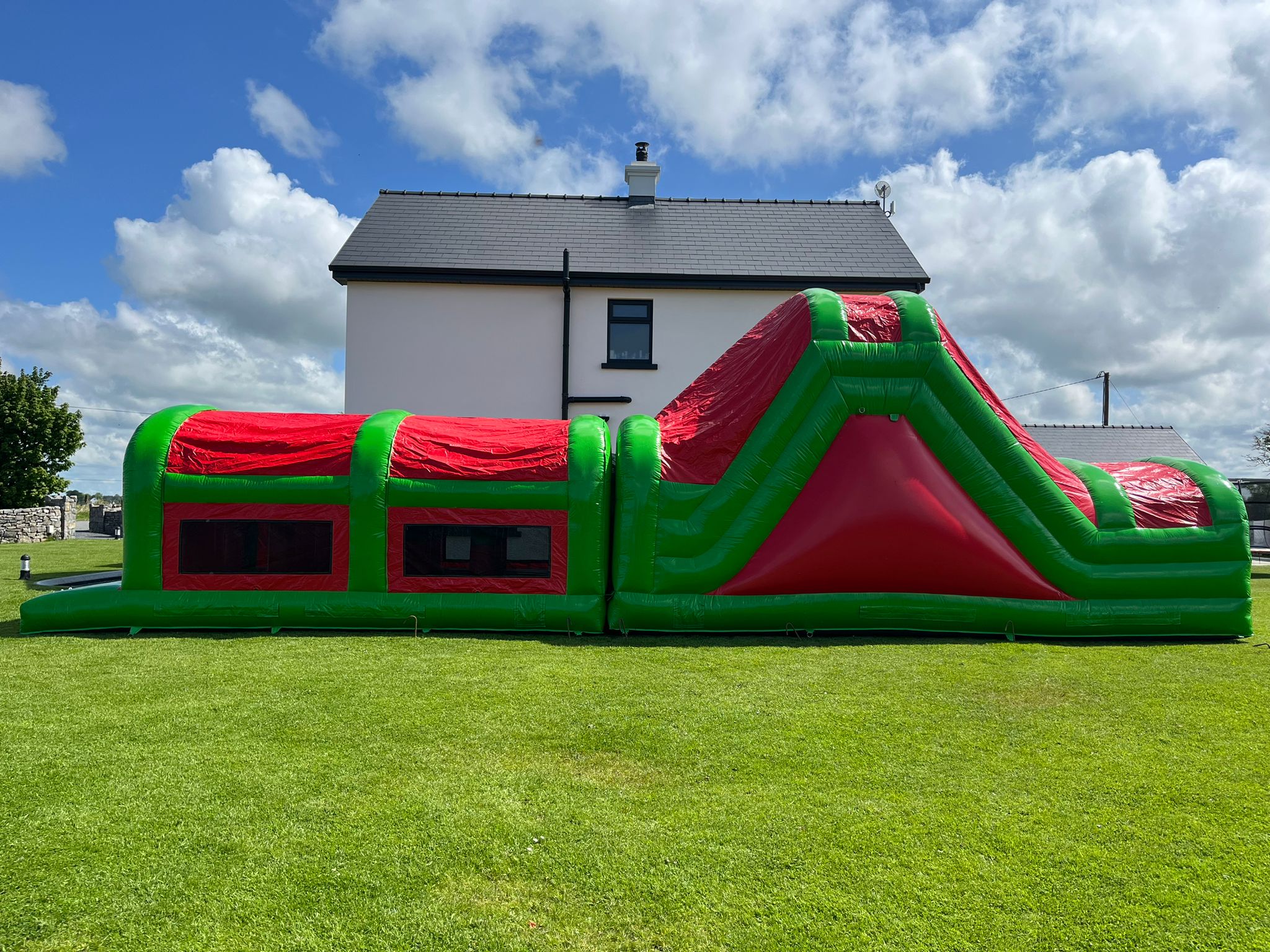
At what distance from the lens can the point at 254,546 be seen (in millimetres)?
8031

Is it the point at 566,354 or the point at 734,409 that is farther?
the point at 566,354

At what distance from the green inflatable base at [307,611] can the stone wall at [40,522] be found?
16.5 metres

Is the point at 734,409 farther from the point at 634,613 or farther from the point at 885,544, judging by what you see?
the point at 634,613

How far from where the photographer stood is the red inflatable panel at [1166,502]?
817 cm

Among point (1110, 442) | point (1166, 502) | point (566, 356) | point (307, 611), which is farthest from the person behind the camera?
point (1110, 442)

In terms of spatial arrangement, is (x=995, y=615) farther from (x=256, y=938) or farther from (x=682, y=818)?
(x=256, y=938)

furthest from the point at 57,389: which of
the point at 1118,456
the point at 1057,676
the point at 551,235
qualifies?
the point at 1118,456

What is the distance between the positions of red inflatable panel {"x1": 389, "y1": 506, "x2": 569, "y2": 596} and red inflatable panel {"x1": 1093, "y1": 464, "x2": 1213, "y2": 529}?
244 inches

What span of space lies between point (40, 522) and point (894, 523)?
23.9 metres

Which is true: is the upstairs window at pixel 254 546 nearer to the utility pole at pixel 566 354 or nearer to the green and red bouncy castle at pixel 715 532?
the green and red bouncy castle at pixel 715 532

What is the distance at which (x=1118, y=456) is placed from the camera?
1955 cm

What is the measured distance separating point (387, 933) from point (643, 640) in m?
5.10

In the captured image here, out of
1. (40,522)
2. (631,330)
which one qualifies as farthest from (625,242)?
(40,522)

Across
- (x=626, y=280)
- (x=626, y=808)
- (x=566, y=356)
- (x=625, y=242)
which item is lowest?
(x=626, y=808)
